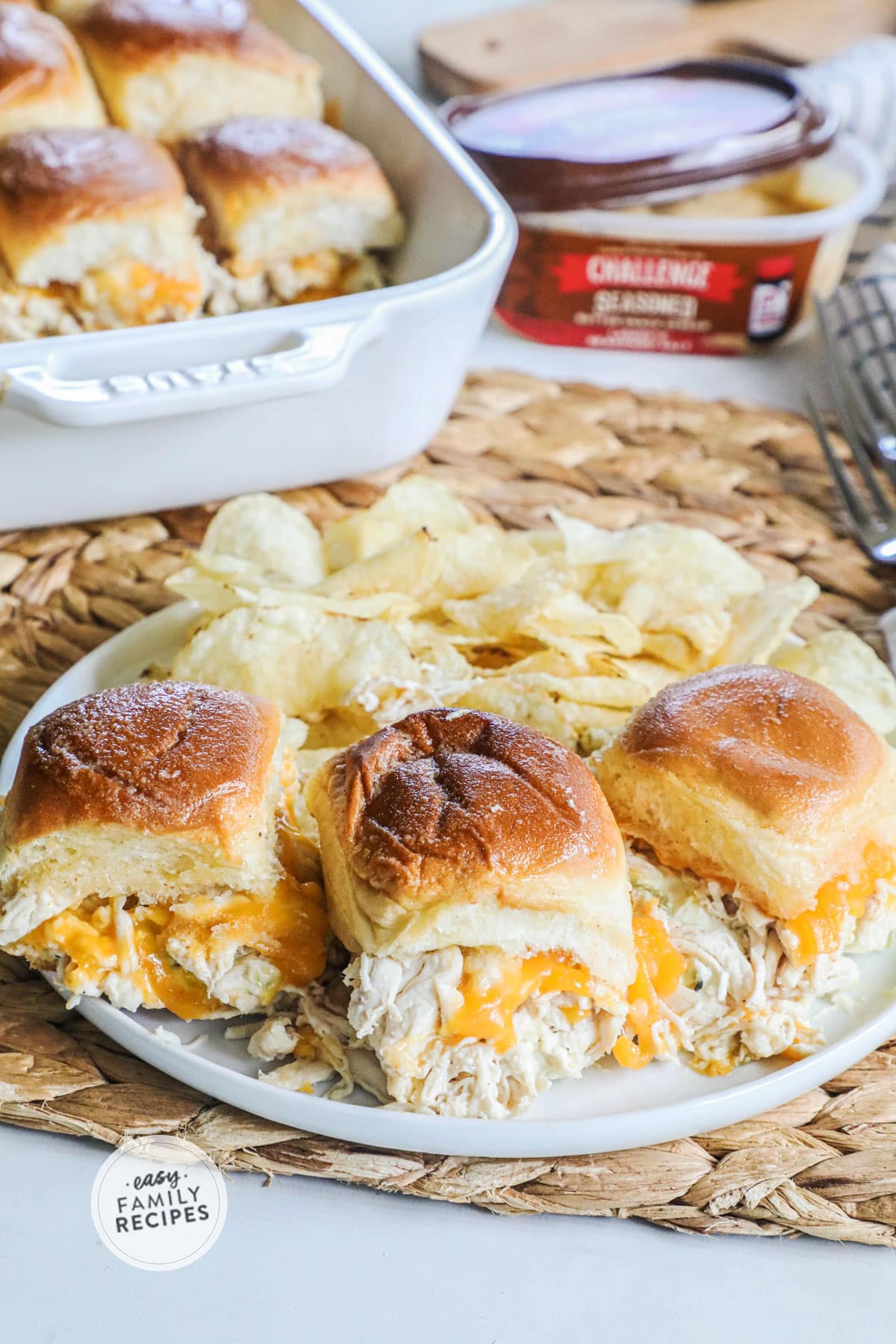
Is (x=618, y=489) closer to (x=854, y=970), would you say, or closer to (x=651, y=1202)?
(x=854, y=970)

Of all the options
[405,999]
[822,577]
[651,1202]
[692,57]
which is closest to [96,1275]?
[405,999]

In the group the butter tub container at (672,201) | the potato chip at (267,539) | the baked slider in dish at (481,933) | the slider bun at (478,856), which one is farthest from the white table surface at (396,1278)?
the butter tub container at (672,201)

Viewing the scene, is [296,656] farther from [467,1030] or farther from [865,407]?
[865,407]

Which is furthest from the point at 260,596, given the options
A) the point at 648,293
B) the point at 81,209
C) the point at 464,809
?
the point at 648,293

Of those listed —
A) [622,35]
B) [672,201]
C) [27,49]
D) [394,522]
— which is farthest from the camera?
[622,35]

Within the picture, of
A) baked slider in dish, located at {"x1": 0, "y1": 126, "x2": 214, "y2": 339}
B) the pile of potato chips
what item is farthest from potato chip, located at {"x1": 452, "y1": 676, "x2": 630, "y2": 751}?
baked slider in dish, located at {"x1": 0, "y1": 126, "x2": 214, "y2": 339}
